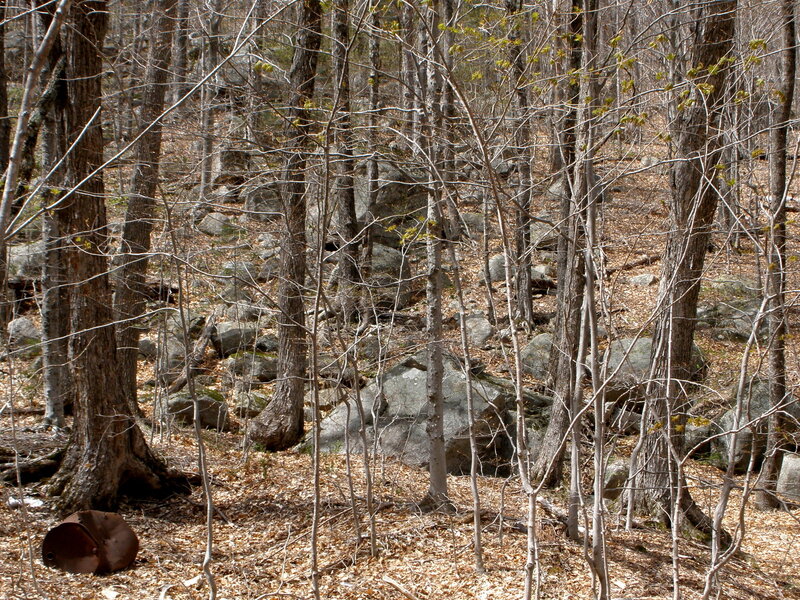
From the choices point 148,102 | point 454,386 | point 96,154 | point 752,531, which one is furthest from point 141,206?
point 752,531

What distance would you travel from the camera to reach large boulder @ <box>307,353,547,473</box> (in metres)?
9.50

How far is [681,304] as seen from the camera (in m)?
7.16

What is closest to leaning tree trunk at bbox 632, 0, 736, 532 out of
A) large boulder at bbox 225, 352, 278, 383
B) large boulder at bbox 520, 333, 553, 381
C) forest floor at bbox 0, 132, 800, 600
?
forest floor at bbox 0, 132, 800, 600

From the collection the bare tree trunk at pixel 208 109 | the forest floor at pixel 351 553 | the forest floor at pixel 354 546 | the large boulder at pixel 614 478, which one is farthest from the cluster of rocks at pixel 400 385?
the forest floor at pixel 351 553

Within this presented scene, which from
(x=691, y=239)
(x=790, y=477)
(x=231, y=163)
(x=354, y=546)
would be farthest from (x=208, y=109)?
(x=790, y=477)

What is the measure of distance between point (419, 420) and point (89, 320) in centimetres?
493

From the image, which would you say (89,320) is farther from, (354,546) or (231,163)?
(231,163)

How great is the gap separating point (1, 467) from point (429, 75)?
17.7ft

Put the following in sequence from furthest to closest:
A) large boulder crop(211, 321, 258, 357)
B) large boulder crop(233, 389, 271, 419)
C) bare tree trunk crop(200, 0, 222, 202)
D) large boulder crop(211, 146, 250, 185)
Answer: large boulder crop(211, 321, 258, 357)
large boulder crop(233, 389, 271, 419)
large boulder crop(211, 146, 250, 185)
bare tree trunk crop(200, 0, 222, 202)

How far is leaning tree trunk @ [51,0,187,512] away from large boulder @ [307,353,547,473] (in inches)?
134

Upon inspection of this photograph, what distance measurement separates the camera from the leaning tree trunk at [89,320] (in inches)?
238

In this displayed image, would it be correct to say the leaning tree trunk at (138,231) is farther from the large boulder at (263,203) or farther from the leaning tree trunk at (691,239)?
the leaning tree trunk at (691,239)

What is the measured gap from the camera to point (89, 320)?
6.17m

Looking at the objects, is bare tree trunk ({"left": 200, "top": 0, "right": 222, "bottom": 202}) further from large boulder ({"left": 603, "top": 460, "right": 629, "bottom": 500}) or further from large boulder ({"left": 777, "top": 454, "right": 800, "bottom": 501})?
large boulder ({"left": 777, "top": 454, "right": 800, "bottom": 501})
